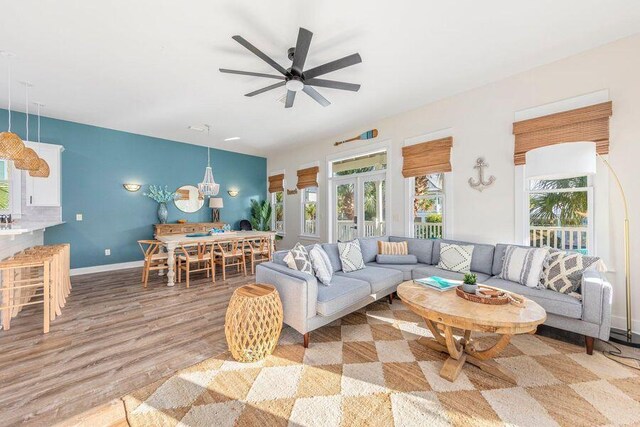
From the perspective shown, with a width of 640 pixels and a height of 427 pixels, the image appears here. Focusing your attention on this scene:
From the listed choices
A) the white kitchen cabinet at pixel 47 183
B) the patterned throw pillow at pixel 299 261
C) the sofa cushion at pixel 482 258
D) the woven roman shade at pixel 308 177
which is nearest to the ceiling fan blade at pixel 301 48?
the patterned throw pillow at pixel 299 261

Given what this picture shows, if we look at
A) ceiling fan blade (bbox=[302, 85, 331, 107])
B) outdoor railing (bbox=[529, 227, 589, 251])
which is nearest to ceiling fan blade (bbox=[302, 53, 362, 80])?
ceiling fan blade (bbox=[302, 85, 331, 107])

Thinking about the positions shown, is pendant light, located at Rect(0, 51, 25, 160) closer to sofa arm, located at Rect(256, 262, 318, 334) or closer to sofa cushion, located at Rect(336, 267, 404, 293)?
sofa arm, located at Rect(256, 262, 318, 334)

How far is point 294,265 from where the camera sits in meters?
2.72

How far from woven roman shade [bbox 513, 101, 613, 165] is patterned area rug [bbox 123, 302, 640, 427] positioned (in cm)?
220

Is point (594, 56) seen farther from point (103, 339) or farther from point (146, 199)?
point (146, 199)

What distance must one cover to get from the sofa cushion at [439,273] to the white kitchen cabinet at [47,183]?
6.09 meters

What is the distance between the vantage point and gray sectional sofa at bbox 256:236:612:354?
222 cm

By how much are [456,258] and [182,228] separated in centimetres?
558

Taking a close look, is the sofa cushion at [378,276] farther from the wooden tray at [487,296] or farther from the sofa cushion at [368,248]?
the wooden tray at [487,296]

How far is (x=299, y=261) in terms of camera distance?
2.73 m

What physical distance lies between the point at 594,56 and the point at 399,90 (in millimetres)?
2065

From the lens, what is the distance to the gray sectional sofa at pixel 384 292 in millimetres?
2221

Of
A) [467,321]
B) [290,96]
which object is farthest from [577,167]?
[290,96]

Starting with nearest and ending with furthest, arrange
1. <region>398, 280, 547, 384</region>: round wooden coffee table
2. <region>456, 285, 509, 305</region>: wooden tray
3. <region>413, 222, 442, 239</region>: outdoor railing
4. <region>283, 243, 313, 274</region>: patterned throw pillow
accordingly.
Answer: <region>398, 280, 547, 384</region>: round wooden coffee table
<region>456, 285, 509, 305</region>: wooden tray
<region>283, 243, 313, 274</region>: patterned throw pillow
<region>413, 222, 442, 239</region>: outdoor railing
